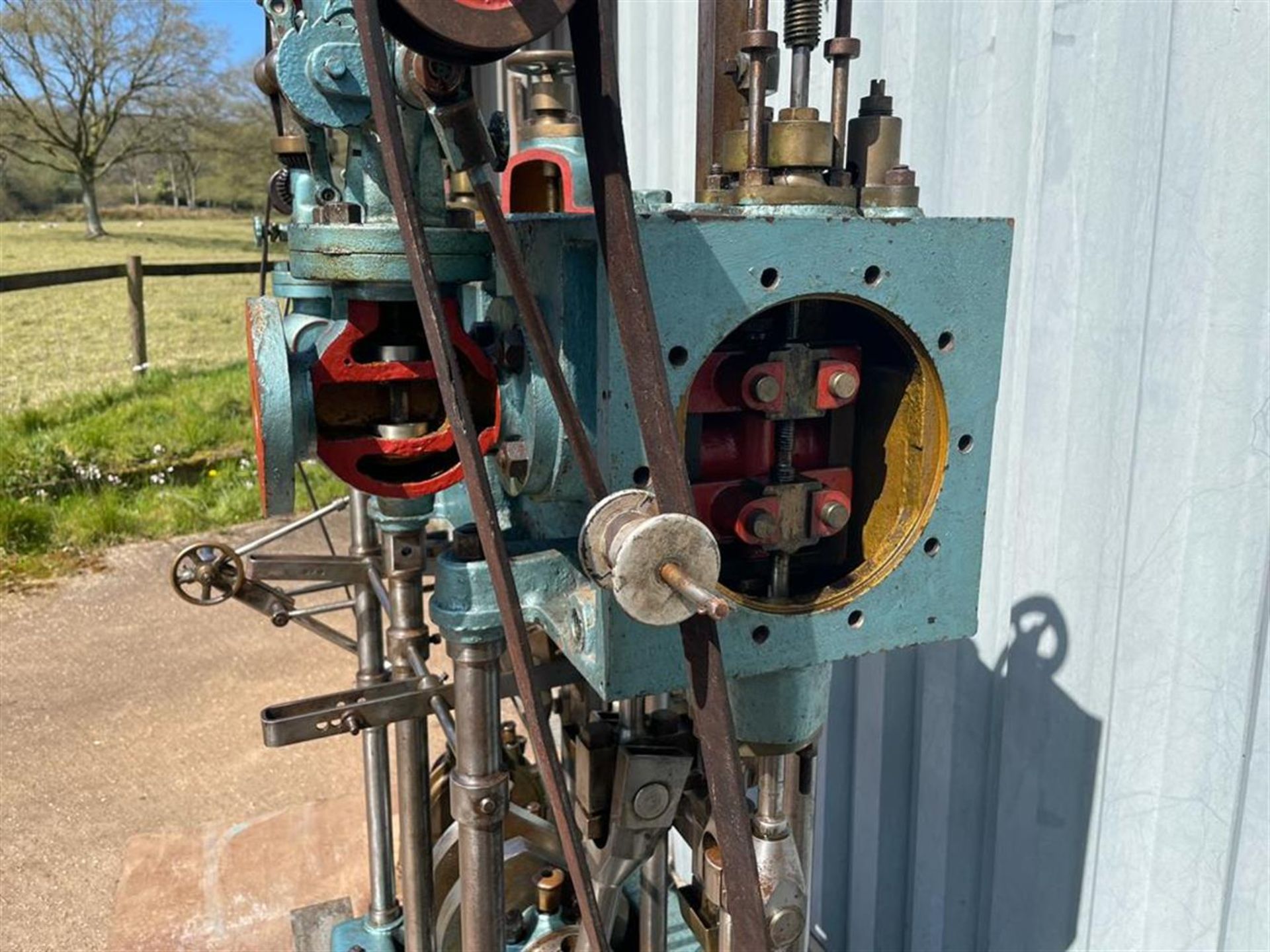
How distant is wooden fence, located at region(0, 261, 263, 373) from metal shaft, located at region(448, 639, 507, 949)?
4.94 metres

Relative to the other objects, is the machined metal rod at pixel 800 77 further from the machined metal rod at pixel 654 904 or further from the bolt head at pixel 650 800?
the machined metal rod at pixel 654 904

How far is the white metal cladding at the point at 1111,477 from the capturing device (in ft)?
3.57

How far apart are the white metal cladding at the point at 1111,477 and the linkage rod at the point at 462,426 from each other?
2.56 ft

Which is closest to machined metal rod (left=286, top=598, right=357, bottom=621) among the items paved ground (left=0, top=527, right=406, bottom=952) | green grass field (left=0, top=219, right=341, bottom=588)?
paved ground (left=0, top=527, right=406, bottom=952)

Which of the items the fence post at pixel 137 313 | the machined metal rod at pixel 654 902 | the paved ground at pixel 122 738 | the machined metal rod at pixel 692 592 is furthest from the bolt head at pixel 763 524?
the fence post at pixel 137 313

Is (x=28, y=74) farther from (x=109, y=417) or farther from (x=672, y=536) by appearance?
(x=672, y=536)

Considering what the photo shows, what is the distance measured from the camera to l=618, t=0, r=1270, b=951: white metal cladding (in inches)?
42.8

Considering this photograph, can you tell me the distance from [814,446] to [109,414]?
533 centimetres

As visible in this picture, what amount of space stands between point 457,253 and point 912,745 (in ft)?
3.51

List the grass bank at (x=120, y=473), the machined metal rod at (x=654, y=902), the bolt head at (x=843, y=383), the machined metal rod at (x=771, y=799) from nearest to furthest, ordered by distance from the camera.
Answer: the bolt head at (x=843, y=383) → the machined metal rod at (x=771, y=799) → the machined metal rod at (x=654, y=902) → the grass bank at (x=120, y=473)

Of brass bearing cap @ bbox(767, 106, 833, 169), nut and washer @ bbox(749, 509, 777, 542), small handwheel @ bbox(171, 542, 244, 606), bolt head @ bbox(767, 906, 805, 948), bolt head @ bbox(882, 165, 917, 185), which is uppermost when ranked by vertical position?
brass bearing cap @ bbox(767, 106, 833, 169)

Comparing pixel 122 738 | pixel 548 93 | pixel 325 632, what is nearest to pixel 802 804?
pixel 325 632

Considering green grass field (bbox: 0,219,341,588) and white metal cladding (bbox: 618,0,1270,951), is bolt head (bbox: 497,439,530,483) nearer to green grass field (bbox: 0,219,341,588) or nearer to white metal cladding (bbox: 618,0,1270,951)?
white metal cladding (bbox: 618,0,1270,951)

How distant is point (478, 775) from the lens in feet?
3.03
